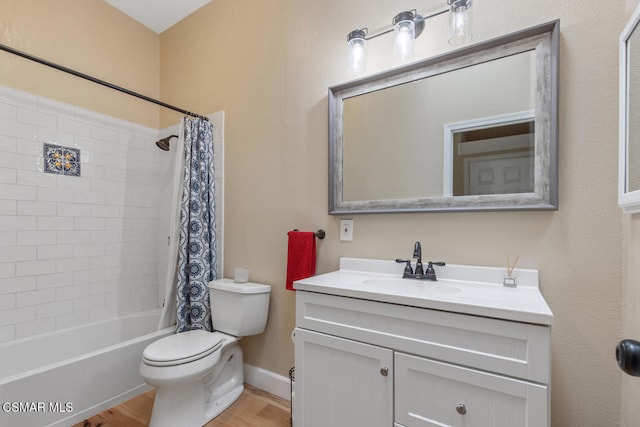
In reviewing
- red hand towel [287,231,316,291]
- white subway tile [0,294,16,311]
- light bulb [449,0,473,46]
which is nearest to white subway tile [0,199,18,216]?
white subway tile [0,294,16,311]

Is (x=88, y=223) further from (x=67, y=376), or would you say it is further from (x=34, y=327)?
(x=67, y=376)

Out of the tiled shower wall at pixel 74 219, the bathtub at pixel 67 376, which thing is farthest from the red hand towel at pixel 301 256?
the tiled shower wall at pixel 74 219

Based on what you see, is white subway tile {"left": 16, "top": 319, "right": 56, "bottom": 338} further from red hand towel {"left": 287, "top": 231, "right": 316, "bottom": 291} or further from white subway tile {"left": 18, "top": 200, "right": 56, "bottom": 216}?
red hand towel {"left": 287, "top": 231, "right": 316, "bottom": 291}

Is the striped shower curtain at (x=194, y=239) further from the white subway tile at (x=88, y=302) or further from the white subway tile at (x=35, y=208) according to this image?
the white subway tile at (x=35, y=208)

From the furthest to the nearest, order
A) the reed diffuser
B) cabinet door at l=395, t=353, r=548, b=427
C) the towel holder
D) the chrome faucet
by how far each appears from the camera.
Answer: the towel holder < the chrome faucet < the reed diffuser < cabinet door at l=395, t=353, r=548, b=427

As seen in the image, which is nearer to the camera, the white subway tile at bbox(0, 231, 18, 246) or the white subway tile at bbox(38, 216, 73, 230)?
the white subway tile at bbox(0, 231, 18, 246)

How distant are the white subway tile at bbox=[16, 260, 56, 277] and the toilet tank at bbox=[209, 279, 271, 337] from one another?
1.14 metres

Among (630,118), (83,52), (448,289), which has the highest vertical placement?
(83,52)

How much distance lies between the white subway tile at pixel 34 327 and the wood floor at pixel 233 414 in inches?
30.1

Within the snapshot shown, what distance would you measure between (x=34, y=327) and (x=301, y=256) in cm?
188

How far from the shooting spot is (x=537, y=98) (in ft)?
3.94

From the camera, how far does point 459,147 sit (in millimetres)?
1381

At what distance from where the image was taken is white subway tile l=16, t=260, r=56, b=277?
1.92m

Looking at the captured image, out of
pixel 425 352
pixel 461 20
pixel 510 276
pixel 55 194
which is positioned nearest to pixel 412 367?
pixel 425 352
